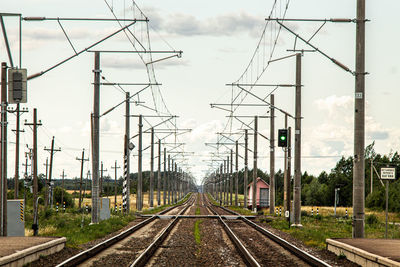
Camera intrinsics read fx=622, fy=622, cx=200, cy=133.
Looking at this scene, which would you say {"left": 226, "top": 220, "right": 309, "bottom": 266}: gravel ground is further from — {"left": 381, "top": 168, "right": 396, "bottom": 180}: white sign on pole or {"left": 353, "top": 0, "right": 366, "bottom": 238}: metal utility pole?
{"left": 381, "top": 168, "right": 396, "bottom": 180}: white sign on pole

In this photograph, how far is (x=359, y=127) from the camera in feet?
68.0

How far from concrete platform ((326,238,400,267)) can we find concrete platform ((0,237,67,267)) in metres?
8.32

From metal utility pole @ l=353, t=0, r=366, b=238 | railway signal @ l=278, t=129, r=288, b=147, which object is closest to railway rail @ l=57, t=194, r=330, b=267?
metal utility pole @ l=353, t=0, r=366, b=238

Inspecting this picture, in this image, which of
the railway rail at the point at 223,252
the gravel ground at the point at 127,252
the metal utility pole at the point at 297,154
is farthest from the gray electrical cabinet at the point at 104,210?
the metal utility pole at the point at 297,154

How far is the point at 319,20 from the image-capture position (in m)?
20.7

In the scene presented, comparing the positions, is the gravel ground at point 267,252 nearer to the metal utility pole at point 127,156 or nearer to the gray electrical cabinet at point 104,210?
the gray electrical cabinet at point 104,210

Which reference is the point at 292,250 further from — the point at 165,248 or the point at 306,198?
the point at 306,198

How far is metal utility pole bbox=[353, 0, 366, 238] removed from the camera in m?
20.7

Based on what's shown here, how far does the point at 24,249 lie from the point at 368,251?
8788 millimetres

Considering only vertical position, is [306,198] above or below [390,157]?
below

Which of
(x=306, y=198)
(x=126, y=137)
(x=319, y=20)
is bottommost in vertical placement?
(x=306, y=198)

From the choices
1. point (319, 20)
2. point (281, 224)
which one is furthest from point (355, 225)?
point (281, 224)

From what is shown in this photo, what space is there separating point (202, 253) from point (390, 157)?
129 metres

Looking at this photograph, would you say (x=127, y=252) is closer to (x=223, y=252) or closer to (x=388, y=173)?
(x=223, y=252)
